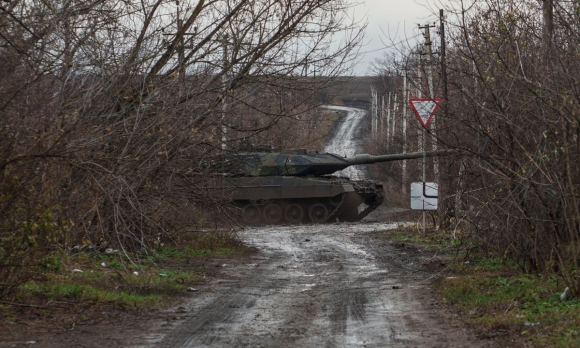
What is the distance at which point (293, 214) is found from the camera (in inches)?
1192

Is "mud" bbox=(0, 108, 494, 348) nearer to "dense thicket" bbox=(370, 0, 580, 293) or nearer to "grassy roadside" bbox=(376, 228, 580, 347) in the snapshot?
"grassy roadside" bbox=(376, 228, 580, 347)

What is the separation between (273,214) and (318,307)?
69.0 ft

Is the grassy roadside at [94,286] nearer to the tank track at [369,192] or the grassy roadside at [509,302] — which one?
the grassy roadside at [509,302]

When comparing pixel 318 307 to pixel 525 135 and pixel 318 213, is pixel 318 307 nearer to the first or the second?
pixel 525 135

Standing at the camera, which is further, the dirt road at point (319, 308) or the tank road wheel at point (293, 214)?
the tank road wheel at point (293, 214)

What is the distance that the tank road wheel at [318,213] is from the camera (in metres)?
30.3

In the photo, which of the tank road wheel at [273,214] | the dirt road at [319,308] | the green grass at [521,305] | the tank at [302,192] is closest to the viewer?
the green grass at [521,305]

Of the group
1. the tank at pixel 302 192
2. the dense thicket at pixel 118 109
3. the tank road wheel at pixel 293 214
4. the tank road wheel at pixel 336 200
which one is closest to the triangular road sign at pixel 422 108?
the dense thicket at pixel 118 109

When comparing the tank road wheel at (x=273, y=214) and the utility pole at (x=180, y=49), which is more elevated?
the utility pole at (x=180, y=49)

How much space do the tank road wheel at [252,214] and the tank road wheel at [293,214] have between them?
991 millimetres

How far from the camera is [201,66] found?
1509cm

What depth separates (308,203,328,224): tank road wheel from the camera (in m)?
30.3

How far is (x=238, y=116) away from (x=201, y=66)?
4.03 ft

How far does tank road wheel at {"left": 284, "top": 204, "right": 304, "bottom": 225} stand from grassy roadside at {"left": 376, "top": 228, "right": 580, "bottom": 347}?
17401 millimetres
